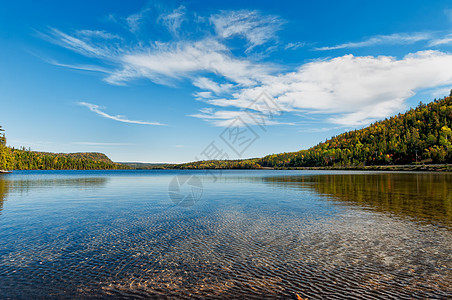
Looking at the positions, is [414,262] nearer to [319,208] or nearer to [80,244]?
[319,208]

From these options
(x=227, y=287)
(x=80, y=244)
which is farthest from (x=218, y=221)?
(x=227, y=287)

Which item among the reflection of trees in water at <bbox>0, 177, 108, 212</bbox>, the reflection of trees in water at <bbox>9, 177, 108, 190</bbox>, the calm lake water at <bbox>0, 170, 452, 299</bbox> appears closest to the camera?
the calm lake water at <bbox>0, 170, 452, 299</bbox>

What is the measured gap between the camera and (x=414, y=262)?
33.9 feet

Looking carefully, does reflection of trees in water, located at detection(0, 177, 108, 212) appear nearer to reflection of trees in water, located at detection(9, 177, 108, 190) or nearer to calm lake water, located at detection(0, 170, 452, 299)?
reflection of trees in water, located at detection(9, 177, 108, 190)

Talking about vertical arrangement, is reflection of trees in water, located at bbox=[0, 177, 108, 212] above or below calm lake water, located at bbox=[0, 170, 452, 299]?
below

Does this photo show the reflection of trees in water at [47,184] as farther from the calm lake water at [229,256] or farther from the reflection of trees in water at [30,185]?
the calm lake water at [229,256]

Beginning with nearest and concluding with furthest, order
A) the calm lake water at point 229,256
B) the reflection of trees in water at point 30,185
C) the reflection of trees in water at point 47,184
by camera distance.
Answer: the calm lake water at point 229,256 → the reflection of trees in water at point 30,185 → the reflection of trees in water at point 47,184

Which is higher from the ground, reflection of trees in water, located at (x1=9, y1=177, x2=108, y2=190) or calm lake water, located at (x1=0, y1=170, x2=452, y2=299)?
calm lake water, located at (x1=0, y1=170, x2=452, y2=299)

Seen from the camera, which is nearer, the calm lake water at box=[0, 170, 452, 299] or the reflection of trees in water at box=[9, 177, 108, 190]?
the calm lake water at box=[0, 170, 452, 299]

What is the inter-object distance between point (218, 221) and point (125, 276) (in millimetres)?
10032

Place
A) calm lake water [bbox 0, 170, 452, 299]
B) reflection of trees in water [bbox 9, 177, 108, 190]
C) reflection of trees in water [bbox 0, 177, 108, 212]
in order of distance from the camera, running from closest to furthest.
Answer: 1. calm lake water [bbox 0, 170, 452, 299]
2. reflection of trees in water [bbox 0, 177, 108, 212]
3. reflection of trees in water [bbox 9, 177, 108, 190]

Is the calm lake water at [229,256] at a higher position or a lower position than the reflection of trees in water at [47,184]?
higher

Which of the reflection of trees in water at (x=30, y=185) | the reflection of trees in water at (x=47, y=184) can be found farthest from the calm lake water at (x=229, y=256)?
the reflection of trees in water at (x=47, y=184)

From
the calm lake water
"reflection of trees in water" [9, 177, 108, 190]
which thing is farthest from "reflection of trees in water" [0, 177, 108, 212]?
the calm lake water
